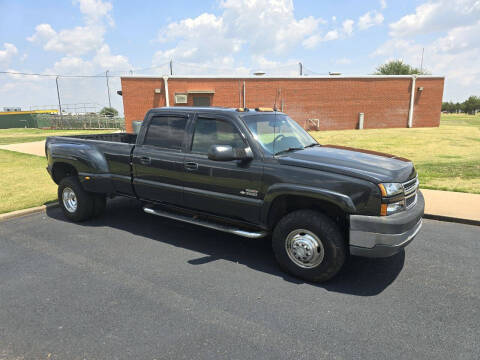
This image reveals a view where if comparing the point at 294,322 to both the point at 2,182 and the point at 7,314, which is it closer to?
the point at 7,314

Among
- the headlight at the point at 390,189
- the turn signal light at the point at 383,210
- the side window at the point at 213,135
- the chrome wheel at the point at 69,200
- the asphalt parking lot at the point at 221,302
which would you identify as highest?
the side window at the point at 213,135

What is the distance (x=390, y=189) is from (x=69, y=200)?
17.1ft

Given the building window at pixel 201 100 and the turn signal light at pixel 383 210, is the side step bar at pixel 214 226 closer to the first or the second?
the turn signal light at pixel 383 210

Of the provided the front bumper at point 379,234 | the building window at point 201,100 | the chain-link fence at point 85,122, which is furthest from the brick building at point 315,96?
the front bumper at point 379,234

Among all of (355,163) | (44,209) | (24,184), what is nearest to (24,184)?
(24,184)

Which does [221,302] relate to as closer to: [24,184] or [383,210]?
[383,210]

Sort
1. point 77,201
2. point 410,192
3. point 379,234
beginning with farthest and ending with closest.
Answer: point 77,201 < point 410,192 < point 379,234

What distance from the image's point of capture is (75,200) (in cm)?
600

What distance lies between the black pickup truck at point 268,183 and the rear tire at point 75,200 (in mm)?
275

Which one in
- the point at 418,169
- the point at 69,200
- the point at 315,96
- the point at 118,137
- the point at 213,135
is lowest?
the point at 418,169

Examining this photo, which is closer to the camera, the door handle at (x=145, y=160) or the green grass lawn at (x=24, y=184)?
the door handle at (x=145, y=160)

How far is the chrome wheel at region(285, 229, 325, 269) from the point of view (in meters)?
3.80

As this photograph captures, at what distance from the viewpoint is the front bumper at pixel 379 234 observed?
11.3ft

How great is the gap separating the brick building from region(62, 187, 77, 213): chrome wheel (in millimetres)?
20392
